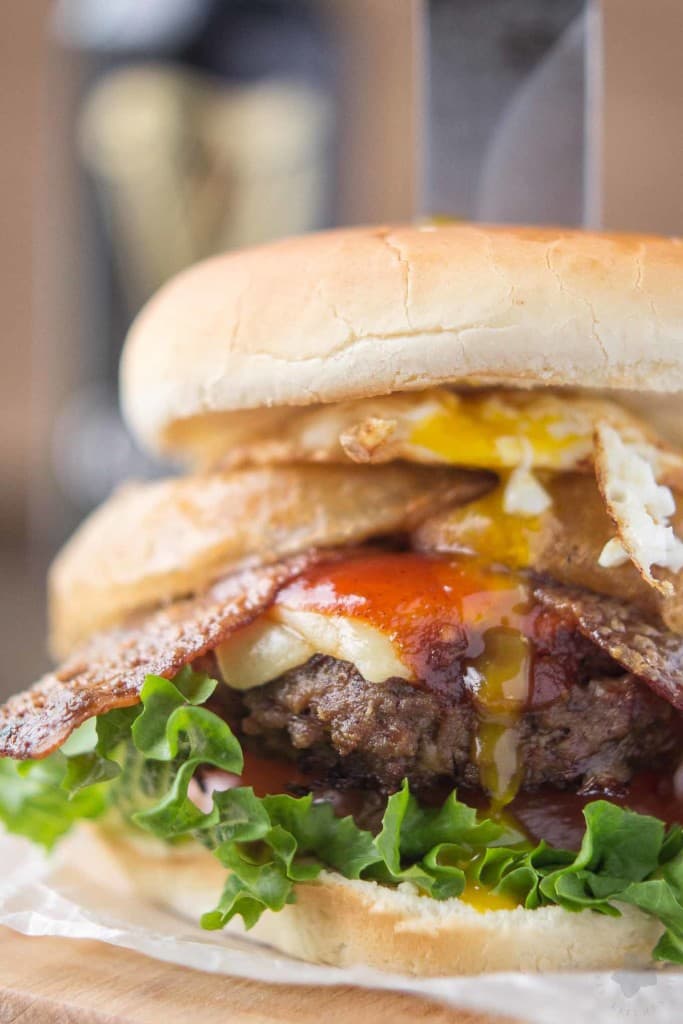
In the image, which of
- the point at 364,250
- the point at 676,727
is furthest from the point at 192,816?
the point at 364,250

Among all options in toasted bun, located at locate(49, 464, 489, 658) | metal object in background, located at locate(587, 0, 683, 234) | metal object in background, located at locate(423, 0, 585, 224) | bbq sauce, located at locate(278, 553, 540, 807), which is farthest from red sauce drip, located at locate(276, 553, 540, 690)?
metal object in background, located at locate(587, 0, 683, 234)

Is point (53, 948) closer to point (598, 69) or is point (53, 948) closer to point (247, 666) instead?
point (247, 666)

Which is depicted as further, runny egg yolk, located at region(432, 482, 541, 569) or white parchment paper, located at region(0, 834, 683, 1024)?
runny egg yolk, located at region(432, 482, 541, 569)

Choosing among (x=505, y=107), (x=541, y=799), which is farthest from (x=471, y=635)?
(x=505, y=107)

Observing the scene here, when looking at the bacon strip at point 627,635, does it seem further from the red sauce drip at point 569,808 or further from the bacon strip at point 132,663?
the bacon strip at point 132,663

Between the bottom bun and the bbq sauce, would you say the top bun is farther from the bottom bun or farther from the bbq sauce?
the bottom bun

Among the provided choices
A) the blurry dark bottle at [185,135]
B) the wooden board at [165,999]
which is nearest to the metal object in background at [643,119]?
the blurry dark bottle at [185,135]
